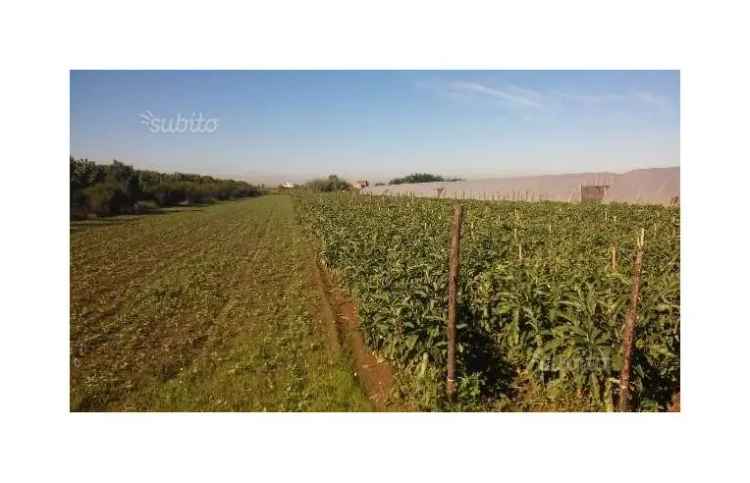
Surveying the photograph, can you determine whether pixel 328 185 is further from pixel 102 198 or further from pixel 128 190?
pixel 102 198

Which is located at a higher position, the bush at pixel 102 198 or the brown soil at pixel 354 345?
the bush at pixel 102 198

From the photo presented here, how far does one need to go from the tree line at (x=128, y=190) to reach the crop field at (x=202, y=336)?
4274 millimetres

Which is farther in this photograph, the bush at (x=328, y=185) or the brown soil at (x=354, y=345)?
the bush at (x=328, y=185)

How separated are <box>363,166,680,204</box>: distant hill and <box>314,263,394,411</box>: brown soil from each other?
57.4ft

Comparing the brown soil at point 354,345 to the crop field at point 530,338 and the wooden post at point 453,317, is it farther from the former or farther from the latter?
the wooden post at point 453,317

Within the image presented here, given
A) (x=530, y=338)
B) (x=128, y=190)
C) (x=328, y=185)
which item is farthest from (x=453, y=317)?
(x=328, y=185)

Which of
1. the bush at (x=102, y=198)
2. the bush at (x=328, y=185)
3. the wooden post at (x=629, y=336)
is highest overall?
the bush at (x=328, y=185)

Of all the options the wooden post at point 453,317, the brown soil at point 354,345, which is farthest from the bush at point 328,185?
the wooden post at point 453,317

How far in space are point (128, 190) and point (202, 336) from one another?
60.5ft

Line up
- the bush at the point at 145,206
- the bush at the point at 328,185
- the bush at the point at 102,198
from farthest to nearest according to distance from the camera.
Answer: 1. the bush at the point at 328,185
2. the bush at the point at 145,206
3. the bush at the point at 102,198

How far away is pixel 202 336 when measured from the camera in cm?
545

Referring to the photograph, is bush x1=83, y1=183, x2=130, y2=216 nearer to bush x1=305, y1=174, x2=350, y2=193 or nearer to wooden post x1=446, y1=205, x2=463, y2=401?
wooden post x1=446, y1=205, x2=463, y2=401

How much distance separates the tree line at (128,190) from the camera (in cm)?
1620
